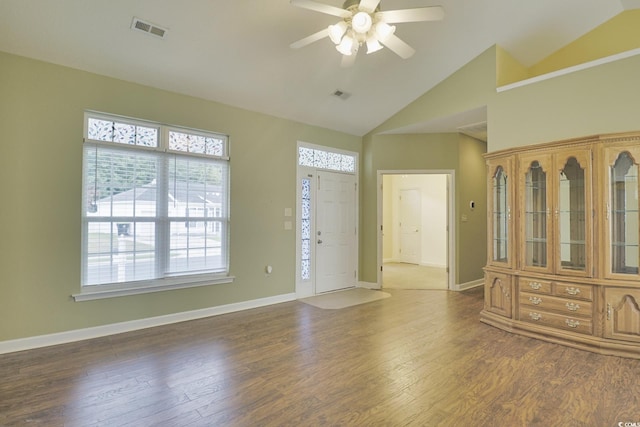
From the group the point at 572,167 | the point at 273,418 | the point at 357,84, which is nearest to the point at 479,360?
the point at 273,418

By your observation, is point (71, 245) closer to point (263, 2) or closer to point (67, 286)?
point (67, 286)

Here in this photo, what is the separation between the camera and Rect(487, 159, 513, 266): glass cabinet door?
151 inches

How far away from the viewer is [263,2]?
304 centimetres

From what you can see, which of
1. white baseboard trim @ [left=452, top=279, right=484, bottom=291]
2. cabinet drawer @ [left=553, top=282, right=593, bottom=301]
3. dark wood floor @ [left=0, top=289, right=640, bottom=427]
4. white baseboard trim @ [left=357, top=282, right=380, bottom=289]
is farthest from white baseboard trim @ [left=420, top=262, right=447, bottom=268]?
cabinet drawer @ [left=553, top=282, right=593, bottom=301]

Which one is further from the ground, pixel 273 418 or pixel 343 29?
pixel 343 29

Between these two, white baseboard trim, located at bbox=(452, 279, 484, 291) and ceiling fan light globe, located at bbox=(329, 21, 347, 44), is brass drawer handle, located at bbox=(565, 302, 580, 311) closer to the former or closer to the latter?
white baseboard trim, located at bbox=(452, 279, 484, 291)

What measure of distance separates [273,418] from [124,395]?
3.78 ft

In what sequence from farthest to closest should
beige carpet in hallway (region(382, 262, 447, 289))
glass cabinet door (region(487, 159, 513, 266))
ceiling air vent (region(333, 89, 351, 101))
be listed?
1. beige carpet in hallway (region(382, 262, 447, 289))
2. ceiling air vent (region(333, 89, 351, 101))
3. glass cabinet door (region(487, 159, 513, 266))

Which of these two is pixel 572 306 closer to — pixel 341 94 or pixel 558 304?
pixel 558 304

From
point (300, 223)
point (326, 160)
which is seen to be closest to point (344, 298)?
point (300, 223)

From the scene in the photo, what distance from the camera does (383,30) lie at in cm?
259

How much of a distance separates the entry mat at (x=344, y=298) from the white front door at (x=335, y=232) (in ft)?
0.71

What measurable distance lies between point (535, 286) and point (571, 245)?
556 mm

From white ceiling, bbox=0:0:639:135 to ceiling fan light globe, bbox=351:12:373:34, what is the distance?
889 mm
